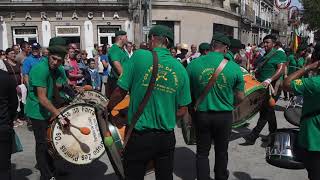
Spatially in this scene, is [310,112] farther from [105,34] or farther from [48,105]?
[105,34]

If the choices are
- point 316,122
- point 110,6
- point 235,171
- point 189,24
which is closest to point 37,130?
point 235,171

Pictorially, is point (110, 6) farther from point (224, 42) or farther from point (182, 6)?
point (224, 42)

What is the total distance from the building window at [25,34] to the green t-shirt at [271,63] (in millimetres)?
A: 23621

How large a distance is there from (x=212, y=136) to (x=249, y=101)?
2162 mm

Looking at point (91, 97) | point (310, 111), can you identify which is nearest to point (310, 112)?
point (310, 111)

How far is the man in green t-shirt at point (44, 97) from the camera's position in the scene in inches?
183

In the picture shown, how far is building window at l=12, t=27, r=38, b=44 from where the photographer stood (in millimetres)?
28078

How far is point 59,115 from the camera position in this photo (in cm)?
486

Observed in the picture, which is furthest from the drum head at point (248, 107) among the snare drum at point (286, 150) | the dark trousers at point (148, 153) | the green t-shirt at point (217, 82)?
the dark trousers at point (148, 153)

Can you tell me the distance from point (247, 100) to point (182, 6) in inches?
941

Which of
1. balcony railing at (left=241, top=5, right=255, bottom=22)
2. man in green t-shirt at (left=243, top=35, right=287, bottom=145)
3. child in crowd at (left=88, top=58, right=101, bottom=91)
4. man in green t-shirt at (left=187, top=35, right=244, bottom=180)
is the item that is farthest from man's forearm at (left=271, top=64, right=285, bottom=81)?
balcony railing at (left=241, top=5, right=255, bottom=22)

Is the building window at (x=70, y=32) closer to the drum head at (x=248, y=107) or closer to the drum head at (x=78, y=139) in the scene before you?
the drum head at (x=248, y=107)

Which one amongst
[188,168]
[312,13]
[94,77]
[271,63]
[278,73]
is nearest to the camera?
[188,168]

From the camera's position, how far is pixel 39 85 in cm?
464
